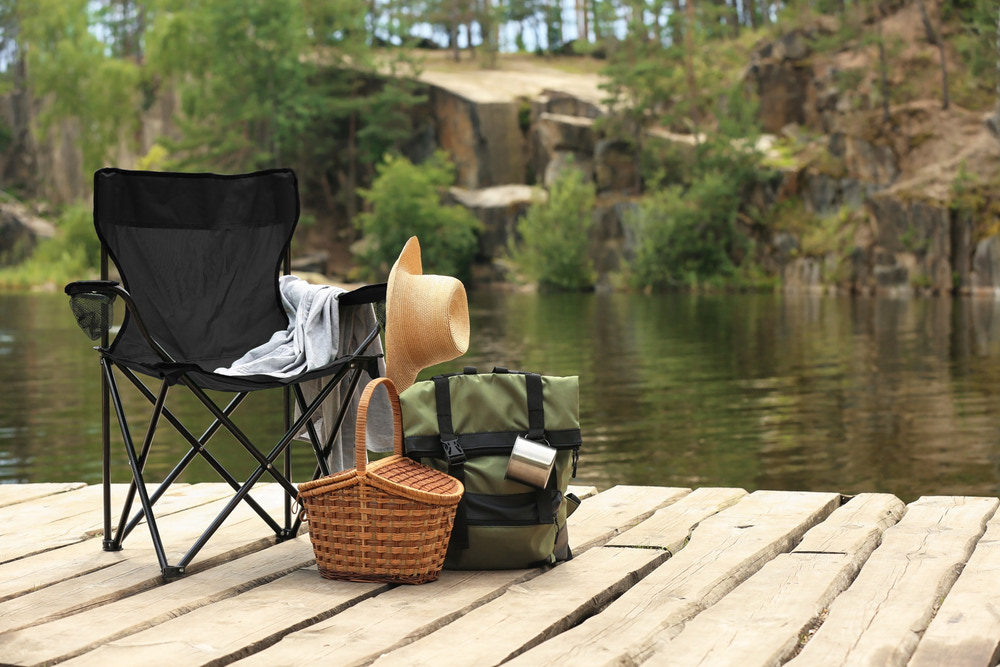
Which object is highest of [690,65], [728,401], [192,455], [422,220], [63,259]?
[690,65]

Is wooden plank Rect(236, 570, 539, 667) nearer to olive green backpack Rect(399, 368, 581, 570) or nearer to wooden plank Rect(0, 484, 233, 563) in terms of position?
olive green backpack Rect(399, 368, 581, 570)

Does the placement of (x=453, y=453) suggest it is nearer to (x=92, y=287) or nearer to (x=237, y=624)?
(x=237, y=624)

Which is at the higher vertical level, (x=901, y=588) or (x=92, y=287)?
(x=92, y=287)

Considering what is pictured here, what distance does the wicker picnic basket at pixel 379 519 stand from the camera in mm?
2164

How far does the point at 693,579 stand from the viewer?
7.27ft

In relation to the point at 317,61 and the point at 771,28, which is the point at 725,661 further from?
the point at 317,61

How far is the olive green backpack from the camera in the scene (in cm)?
231

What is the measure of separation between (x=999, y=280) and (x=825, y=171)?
5.66 metres

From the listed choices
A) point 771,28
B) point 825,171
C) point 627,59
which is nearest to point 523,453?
point 825,171

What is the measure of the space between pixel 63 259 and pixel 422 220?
389 inches

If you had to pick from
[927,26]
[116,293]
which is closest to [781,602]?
[116,293]

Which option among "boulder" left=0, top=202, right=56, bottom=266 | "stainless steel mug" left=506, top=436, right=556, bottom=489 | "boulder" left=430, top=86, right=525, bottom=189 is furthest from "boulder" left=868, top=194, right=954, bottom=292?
"boulder" left=0, top=202, right=56, bottom=266

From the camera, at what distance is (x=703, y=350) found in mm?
11875

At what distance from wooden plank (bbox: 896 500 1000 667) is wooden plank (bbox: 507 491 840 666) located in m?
0.39
